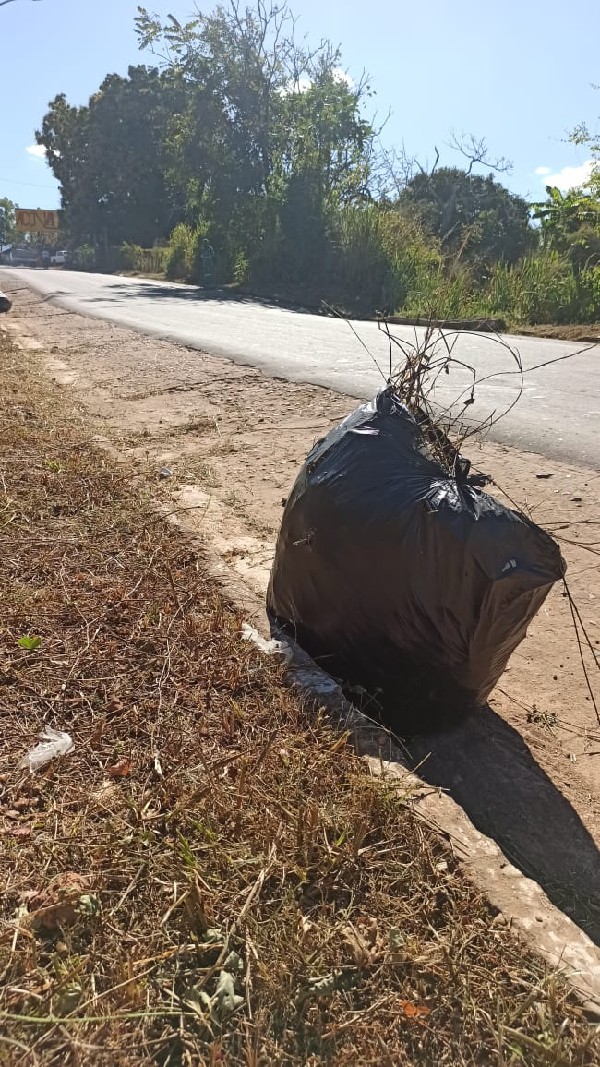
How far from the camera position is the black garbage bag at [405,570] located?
2023 mm

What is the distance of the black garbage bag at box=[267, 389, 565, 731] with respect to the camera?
2.02 metres

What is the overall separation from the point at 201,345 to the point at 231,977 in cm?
869

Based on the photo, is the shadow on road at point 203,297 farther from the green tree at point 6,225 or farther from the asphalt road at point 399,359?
the green tree at point 6,225

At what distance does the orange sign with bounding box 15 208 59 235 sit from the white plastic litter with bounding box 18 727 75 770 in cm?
7306

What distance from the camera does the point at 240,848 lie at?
1.58 metres

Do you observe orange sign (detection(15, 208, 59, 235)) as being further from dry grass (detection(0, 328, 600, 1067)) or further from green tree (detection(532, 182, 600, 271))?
dry grass (detection(0, 328, 600, 1067))

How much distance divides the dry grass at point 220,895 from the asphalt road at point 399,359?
1699 mm

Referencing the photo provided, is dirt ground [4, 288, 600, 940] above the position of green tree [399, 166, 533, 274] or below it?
below

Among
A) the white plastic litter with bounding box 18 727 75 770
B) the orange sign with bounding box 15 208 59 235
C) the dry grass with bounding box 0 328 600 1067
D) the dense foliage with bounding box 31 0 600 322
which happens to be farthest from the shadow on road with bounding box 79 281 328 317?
the orange sign with bounding box 15 208 59 235

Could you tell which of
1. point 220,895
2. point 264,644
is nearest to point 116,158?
point 264,644

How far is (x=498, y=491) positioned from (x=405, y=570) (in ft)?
7.23

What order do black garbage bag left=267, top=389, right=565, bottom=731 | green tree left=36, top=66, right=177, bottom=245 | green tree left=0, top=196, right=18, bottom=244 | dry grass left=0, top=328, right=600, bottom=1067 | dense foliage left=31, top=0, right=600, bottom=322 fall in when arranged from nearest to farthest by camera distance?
1. dry grass left=0, top=328, right=600, bottom=1067
2. black garbage bag left=267, top=389, right=565, bottom=731
3. dense foliage left=31, top=0, right=600, bottom=322
4. green tree left=36, top=66, right=177, bottom=245
5. green tree left=0, top=196, right=18, bottom=244

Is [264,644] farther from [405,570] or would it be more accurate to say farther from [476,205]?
[476,205]

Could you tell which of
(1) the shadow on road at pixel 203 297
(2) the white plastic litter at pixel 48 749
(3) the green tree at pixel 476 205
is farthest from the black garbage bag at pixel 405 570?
(3) the green tree at pixel 476 205
